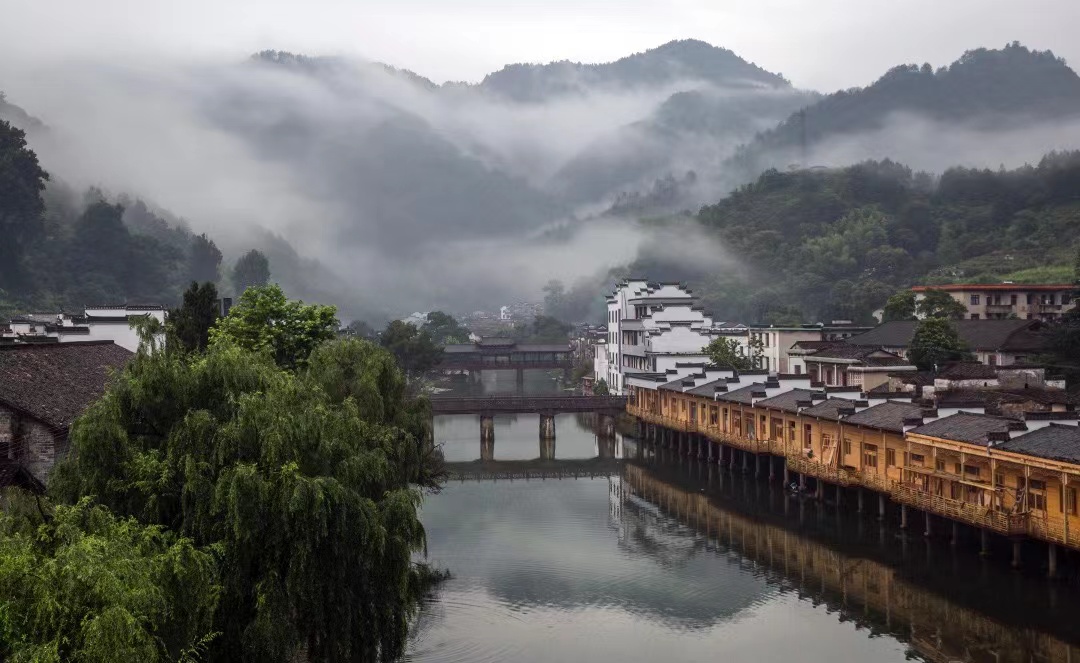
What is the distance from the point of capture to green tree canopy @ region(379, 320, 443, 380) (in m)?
107

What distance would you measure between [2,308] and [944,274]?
109211mm

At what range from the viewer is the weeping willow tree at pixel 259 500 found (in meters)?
20.1

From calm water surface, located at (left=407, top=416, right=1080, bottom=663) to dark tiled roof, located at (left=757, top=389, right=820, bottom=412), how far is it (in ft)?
18.1

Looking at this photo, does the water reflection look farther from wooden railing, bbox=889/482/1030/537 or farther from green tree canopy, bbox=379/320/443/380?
green tree canopy, bbox=379/320/443/380

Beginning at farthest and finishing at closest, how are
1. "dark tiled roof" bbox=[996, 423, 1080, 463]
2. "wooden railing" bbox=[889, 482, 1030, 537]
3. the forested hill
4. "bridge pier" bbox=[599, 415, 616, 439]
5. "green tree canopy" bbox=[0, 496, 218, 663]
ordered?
the forested hill → "bridge pier" bbox=[599, 415, 616, 439] → "wooden railing" bbox=[889, 482, 1030, 537] → "dark tiled roof" bbox=[996, 423, 1080, 463] → "green tree canopy" bbox=[0, 496, 218, 663]

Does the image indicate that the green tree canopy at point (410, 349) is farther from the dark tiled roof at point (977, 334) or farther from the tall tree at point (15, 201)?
the tall tree at point (15, 201)

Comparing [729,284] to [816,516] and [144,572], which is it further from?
[144,572]

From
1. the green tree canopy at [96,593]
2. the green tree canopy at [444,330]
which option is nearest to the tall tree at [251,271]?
the green tree canopy at [444,330]

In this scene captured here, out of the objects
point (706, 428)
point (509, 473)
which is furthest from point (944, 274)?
point (509, 473)

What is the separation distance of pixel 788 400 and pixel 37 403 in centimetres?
3922

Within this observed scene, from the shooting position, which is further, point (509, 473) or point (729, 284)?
point (729, 284)

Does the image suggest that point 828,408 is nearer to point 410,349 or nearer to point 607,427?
point 607,427

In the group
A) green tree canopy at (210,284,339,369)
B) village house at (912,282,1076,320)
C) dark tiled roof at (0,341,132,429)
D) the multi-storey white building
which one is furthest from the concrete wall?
village house at (912,282,1076,320)

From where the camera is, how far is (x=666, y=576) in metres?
38.3
